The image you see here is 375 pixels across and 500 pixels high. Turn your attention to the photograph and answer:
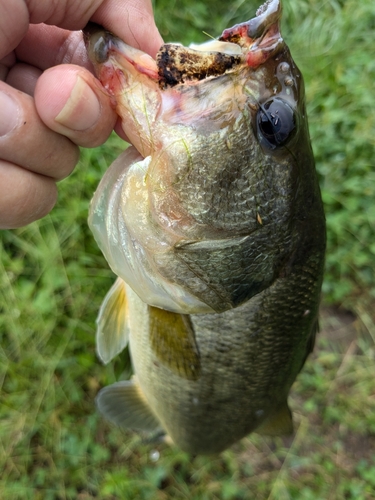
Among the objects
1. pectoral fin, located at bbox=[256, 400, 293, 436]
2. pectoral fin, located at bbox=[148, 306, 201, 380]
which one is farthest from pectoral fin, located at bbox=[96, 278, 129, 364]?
pectoral fin, located at bbox=[256, 400, 293, 436]

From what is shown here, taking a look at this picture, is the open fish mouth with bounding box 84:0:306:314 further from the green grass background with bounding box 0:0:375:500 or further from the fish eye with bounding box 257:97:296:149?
the green grass background with bounding box 0:0:375:500

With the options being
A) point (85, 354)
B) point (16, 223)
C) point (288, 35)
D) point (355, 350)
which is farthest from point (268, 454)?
point (288, 35)

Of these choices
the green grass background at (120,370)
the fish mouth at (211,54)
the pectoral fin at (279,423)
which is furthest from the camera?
the green grass background at (120,370)

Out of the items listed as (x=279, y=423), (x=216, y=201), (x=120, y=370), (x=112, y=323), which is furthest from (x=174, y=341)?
(x=120, y=370)

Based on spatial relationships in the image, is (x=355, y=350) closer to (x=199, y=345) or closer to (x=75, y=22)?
(x=199, y=345)

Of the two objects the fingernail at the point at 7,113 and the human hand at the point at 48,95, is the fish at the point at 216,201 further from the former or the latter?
the fingernail at the point at 7,113

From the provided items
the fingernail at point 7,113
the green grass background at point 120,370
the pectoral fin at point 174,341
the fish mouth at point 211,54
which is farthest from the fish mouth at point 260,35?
the green grass background at point 120,370
